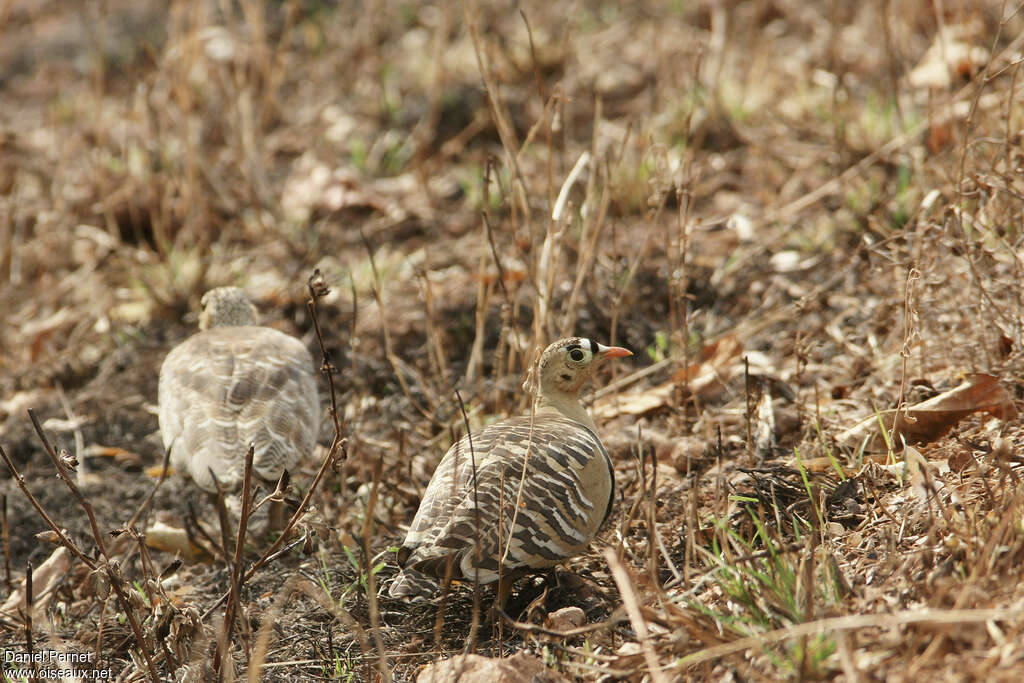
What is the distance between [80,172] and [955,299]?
6651mm

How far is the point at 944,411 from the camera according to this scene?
3926 millimetres

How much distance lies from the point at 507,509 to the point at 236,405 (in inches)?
65.2

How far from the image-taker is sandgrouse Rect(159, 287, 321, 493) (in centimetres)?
441

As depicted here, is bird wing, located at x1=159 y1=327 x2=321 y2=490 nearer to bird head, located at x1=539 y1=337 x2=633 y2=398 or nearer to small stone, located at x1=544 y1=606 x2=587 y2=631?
bird head, located at x1=539 y1=337 x2=633 y2=398

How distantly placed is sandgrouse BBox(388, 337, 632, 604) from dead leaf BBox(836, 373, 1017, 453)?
44.2 inches

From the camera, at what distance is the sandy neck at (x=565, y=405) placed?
13.8 feet

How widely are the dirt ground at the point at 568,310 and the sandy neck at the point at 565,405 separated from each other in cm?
38

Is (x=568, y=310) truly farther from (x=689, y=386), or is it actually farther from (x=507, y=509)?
(x=507, y=509)

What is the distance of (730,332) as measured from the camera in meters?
5.45

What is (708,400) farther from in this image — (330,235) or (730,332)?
(330,235)

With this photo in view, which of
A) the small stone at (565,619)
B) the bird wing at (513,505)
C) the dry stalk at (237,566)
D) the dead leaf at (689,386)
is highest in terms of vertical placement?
the dry stalk at (237,566)

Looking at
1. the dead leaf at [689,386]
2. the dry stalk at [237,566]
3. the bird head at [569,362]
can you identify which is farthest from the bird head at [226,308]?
the dry stalk at [237,566]

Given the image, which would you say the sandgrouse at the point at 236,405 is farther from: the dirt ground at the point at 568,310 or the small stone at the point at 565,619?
the small stone at the point at 565,619

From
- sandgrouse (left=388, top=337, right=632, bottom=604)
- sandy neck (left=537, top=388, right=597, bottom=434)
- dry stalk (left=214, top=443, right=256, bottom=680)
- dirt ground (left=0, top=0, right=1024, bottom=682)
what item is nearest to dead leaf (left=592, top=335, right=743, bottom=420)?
dirt ground (left=0, top=0, right=1024, bottom=682)
